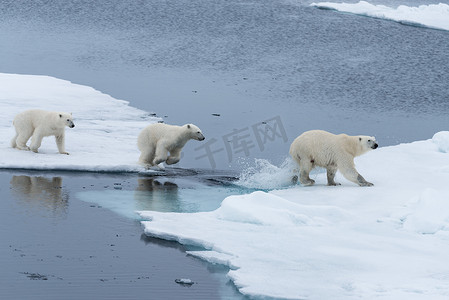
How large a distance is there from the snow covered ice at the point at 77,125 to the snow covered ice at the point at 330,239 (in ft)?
10.8

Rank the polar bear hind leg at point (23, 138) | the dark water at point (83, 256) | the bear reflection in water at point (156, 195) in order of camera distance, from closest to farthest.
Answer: the dark water at point (83, 256), the bear reflection in water at point (156, 195), the polar bear hind leg at point (23, 138)

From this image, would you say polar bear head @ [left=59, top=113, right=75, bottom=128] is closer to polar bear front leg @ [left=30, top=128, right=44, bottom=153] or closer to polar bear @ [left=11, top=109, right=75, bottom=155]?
polar bear @ [left=11, top=109, right=75, bottom=155]

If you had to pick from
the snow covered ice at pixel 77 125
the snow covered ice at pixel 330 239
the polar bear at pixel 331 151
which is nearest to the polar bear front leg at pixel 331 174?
the polar bear at pixel 331 151

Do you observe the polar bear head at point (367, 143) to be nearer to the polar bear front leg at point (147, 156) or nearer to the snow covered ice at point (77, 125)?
the polar bear front leg at point (147, 156)

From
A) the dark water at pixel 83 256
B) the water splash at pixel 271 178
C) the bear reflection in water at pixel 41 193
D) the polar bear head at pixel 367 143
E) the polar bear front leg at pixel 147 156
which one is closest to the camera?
the dark water at pixel 83 256

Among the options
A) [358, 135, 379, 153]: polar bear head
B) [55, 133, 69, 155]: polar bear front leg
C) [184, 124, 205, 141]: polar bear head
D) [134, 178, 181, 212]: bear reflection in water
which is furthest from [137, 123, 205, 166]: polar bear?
[358, 135, 379, 153]: polar bear head

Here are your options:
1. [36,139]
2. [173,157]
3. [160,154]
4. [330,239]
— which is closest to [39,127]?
[36,139]

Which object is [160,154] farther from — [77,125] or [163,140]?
[77,125]

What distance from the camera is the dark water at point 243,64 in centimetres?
1784

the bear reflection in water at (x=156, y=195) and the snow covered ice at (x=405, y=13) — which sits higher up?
the snow covered ice at (x=405, y=13)

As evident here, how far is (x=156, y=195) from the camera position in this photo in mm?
11641

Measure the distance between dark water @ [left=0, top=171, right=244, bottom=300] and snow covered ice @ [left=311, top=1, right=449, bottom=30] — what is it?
22.2 meters

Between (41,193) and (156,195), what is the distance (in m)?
1.74

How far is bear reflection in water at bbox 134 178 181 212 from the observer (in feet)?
35.9
